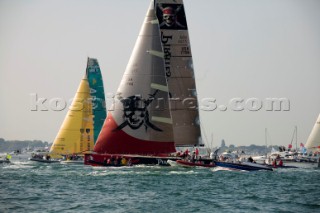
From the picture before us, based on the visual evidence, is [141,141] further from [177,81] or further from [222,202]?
[222,202]

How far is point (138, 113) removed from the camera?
206ft

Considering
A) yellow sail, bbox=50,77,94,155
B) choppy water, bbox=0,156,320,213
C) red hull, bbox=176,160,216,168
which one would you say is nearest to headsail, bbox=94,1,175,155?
red hull, bbox=176,160,216,168

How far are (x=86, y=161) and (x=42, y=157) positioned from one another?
3703 centimetres

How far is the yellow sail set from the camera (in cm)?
9294

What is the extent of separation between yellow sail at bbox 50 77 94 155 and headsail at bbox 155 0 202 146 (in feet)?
87.3

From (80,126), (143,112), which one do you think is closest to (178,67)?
(143,112)

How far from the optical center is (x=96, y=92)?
9550 cm

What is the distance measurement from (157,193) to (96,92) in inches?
2200

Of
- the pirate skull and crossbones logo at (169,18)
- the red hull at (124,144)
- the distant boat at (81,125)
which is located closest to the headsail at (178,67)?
the pirate skull and crossbones logo at (169,18)

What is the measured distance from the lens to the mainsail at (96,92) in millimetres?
94250

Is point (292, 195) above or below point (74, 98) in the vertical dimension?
below

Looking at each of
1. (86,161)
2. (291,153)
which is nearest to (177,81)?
(86,161)

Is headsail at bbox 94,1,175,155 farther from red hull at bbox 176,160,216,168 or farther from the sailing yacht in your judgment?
the sailing yacht

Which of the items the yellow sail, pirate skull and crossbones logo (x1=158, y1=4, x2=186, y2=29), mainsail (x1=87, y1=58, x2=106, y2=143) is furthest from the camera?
mainsail (x1=87, y1=58, x2=106, y2=143)
